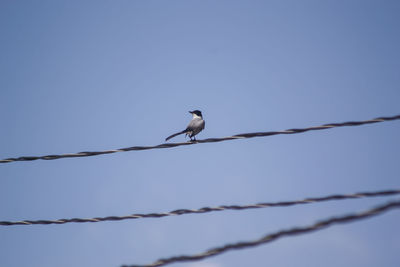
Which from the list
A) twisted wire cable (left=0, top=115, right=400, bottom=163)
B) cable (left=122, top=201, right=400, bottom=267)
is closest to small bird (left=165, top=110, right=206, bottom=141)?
twisted wire cable (left=0, top=115, right=400, bottom=163)

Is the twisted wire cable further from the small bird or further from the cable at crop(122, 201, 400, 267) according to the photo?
the small bird

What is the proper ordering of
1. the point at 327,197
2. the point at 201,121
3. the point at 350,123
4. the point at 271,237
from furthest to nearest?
the point at 201,121, the point at 350,123, the point at 327,197, the point at 271,237

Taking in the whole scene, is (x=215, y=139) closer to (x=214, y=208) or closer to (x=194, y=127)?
(x=214, y=208)

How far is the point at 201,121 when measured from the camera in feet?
36.9

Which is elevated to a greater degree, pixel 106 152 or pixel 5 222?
pixel 106 152

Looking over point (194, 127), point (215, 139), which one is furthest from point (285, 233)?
point (194, 127)

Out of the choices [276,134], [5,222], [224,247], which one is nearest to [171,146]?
[276,134]

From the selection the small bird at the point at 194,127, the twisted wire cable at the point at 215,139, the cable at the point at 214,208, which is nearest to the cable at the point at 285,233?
the cable at the point at 214,208

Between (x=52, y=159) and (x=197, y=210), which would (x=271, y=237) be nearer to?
(x=197, y=210)

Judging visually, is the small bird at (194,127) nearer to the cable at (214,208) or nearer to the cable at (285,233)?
the cable at (214,208)

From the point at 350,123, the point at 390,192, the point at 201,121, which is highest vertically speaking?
the point at 201,121

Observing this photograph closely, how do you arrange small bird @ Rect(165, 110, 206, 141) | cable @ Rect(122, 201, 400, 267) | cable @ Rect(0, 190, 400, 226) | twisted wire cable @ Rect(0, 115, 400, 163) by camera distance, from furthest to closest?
small bird @ Rect(165, 110, 206, 141), twisted wire cable @ Rect(0, 115, 400, 163), cable @ Rect(0, 190, 400, 226), cable @ Rect(122, 201, 400, 267)

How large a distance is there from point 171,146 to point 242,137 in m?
0.98

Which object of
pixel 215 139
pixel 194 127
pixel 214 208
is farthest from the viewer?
pixel 194 127
